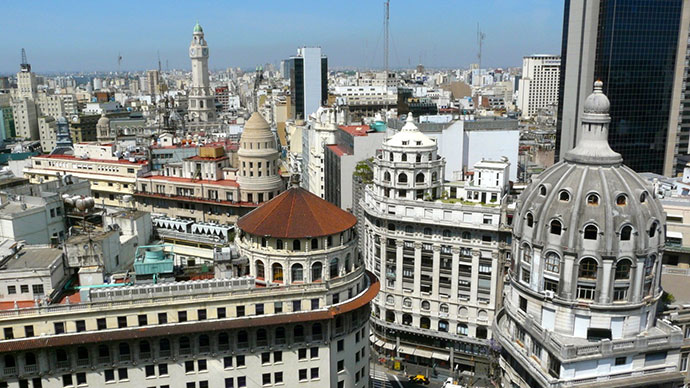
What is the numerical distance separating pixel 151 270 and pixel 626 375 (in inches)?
1794

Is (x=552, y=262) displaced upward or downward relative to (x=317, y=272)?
upward

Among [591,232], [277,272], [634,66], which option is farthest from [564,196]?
[634,66]

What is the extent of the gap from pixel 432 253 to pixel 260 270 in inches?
1325

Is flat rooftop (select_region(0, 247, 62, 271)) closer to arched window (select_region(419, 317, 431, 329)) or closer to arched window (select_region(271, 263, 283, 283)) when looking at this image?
arched window (select_region(271, 263, 283, 283))

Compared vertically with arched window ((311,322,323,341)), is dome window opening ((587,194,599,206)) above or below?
above

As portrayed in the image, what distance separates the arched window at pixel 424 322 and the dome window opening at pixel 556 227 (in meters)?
40.9

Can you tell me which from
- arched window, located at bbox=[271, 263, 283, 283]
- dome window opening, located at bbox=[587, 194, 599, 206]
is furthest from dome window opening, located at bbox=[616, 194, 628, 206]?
arched window, located at bbox=[271, 263, 283, 283]

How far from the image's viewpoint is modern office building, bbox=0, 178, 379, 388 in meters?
52.7

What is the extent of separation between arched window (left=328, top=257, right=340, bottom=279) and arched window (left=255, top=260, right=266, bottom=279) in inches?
262

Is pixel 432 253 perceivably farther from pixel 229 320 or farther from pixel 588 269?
pixel 229 320

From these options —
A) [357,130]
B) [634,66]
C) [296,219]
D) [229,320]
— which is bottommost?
[229,320]

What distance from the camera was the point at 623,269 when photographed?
164 feet

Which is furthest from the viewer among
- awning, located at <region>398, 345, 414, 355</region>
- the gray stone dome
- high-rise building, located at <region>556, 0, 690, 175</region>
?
high-rise building, located at <region>556, 0, 690, 175</region>

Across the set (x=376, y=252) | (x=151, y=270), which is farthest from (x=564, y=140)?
(x=151, y=270)
